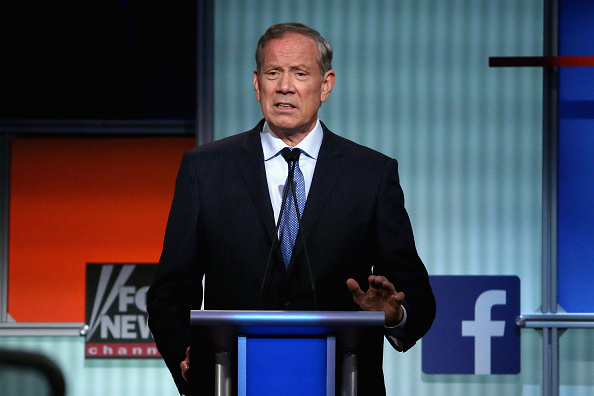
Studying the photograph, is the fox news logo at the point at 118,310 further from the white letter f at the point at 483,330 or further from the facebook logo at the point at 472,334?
the white letter f at the point at 483,330

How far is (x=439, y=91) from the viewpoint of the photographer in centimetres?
391

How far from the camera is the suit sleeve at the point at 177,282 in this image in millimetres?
1861

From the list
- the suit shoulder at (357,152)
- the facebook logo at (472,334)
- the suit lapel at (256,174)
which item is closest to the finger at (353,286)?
the suit lapel at (256,174)

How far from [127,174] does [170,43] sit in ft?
2.39

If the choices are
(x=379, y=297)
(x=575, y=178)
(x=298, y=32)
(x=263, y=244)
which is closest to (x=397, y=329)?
(x=379, y=297)

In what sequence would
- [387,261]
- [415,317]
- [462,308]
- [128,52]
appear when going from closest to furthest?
[415,317] → [387,261] → [462,308] → [128,52]

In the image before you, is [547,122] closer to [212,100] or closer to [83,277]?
[212,100]

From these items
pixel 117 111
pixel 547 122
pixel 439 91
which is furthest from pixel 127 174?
pixel 547 122

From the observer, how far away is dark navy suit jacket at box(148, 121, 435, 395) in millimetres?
1926

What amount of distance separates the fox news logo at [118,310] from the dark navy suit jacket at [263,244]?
2086 mm

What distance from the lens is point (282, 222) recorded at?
6.49 feet

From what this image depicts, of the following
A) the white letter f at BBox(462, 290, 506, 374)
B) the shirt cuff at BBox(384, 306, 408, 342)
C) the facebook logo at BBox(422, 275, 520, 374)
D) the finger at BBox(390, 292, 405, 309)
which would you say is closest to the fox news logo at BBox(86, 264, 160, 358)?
the facebook logo at BBox(422, 275, 520, 374)

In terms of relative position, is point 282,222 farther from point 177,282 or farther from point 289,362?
point 289,362

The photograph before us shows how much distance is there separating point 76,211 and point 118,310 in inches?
22.3
